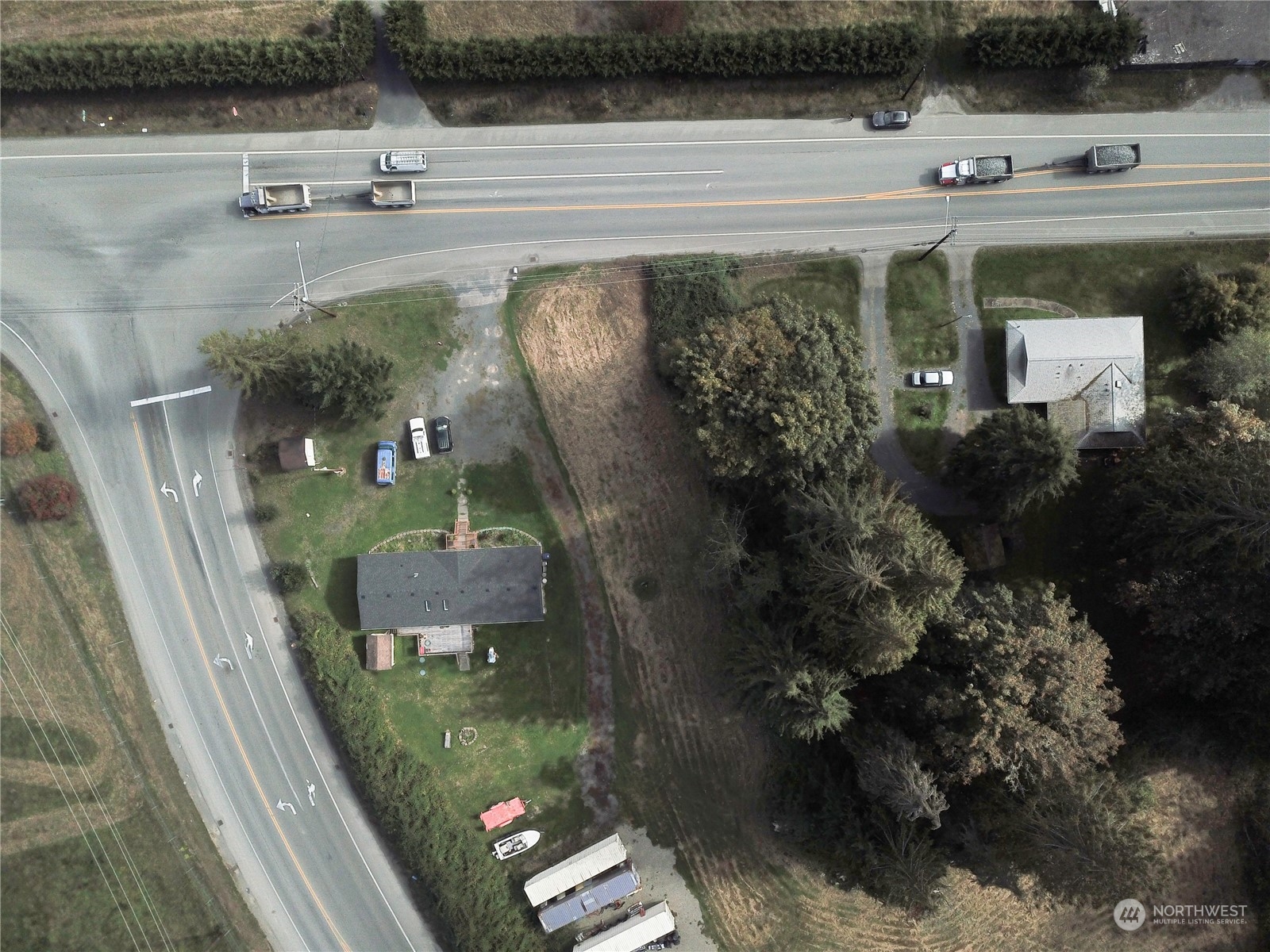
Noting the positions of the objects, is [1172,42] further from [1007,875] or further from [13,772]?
[13,772]

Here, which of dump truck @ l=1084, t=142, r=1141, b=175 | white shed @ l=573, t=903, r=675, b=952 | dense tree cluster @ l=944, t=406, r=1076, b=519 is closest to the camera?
dense tree cluster @ l=944, t=406, r=1076, b=519

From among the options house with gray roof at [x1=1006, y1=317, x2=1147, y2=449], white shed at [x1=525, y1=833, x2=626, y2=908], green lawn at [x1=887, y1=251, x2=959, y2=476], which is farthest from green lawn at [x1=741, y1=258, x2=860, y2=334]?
white shed at [x1=525, y1=833, x2=626, y2=908]

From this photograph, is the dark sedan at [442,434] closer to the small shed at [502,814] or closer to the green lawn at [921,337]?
the small shed at [502,814]

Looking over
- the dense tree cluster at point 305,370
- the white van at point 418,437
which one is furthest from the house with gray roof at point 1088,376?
the dense tree cluster at point 305,370

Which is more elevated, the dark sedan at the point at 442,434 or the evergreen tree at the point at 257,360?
the evergreen tree at the point at 257,360

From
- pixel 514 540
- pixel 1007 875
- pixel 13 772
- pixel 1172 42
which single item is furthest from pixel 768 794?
pixel 1172 42

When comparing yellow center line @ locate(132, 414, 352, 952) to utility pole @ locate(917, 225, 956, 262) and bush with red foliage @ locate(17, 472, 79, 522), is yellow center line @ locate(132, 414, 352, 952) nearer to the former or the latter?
bush with red foliage @ locate(17, 472, 79, 522)
